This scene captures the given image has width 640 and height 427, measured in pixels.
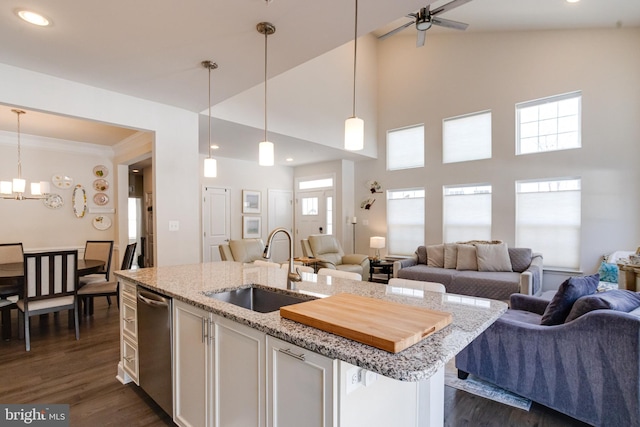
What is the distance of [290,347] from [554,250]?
570 centimetres

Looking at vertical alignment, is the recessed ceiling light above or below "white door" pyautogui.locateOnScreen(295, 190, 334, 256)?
above

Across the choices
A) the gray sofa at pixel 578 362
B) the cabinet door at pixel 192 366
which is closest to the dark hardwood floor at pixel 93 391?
the gray sofa at pixel 578 362

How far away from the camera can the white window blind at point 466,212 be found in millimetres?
5848

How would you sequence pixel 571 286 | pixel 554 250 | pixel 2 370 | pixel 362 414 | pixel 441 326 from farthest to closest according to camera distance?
pixel 554 250, pixel 2 370, pixel 571 286, pixel 441 326, pixel 362 414

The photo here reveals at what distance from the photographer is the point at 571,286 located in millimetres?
2232

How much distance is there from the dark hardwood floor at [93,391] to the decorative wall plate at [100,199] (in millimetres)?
2748

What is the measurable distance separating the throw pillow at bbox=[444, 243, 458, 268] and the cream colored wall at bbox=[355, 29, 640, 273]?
0.75 meters

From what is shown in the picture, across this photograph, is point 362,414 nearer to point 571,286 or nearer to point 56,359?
point 571,286

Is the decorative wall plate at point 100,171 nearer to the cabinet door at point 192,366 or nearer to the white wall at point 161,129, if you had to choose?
the white wall at point 161,129

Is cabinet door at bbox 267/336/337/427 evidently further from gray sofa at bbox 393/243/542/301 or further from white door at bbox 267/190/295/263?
white door at bbox 267/190/295/263

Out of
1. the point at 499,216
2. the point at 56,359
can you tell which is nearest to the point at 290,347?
the point at 56,359

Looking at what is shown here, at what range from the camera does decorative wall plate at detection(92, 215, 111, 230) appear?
560 cm

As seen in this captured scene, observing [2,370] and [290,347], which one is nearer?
[290,347]

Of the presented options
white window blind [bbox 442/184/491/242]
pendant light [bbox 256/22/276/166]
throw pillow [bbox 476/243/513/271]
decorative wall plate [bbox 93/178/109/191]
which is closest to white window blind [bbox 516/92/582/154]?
white window blind [bbox 442/184/491/242]
